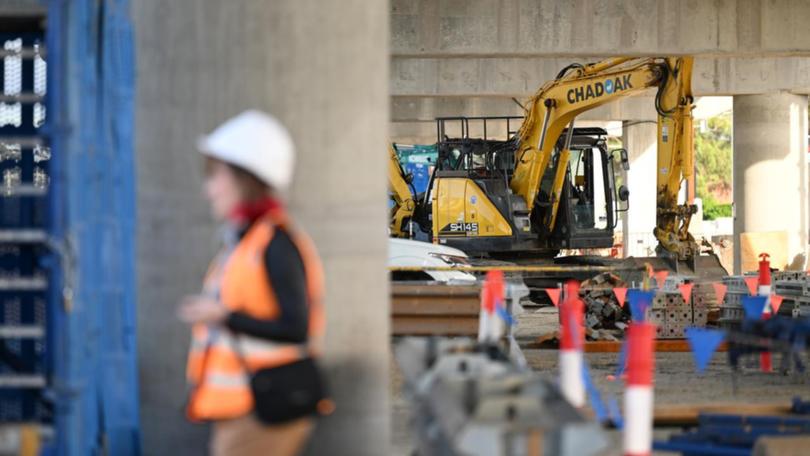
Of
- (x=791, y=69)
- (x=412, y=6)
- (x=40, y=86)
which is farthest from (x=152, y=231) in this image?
(x=791, y=69)

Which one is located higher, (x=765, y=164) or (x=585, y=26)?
(x=585, y=26)

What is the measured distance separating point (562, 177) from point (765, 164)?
34.9 ft

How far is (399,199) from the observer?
98.0 feet

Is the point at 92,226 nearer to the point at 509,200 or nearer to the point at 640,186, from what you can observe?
the point at 509,200

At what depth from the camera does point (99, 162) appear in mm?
8625

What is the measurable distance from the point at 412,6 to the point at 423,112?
68.6 ft

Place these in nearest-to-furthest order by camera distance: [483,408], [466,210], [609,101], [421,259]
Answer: [483,408], [421,259], [609,101], [466,210]

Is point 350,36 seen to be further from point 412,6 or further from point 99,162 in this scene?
point 412,6

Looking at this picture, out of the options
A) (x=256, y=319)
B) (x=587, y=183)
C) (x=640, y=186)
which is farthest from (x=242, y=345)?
(x=640, y=186)

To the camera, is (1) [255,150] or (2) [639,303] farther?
(2) [639,303]

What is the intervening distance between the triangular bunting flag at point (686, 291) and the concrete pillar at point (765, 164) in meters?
17.0

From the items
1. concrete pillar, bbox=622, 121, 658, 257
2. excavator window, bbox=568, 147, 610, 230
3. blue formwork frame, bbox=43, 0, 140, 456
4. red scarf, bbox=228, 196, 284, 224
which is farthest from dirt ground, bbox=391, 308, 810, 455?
concrete pillar, bbox=622, 121, 658, 257

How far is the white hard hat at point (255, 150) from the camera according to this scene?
5.41 m

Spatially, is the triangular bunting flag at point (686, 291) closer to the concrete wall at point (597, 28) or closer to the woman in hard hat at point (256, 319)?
the concrete wall at point (597, 28)
